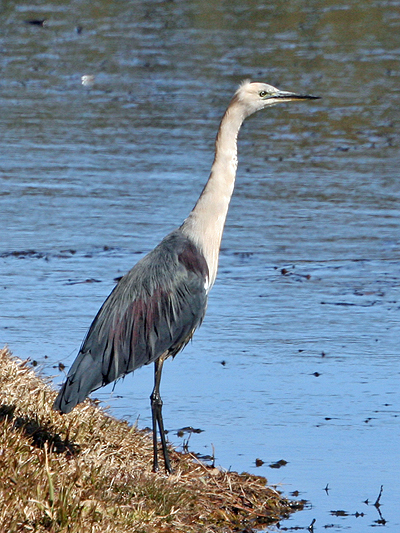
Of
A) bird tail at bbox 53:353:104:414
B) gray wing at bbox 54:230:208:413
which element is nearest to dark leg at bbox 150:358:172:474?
gray wing at bbox 54:230:208:413

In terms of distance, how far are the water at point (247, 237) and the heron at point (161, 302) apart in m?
0.71

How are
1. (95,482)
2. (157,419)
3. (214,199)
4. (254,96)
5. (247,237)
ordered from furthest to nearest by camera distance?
(247,237)
(254,96)
(214,199)
(157,419)
(95,482)

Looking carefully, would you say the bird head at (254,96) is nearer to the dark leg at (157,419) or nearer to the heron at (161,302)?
the heron at (161,302)

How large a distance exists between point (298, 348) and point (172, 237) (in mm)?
1690

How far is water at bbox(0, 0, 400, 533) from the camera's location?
20.5ft

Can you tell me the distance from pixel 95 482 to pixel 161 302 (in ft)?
3.89

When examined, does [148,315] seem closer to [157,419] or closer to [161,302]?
[161,302]

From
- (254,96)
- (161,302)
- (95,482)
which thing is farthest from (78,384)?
(254,96)

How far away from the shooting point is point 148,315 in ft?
18.9

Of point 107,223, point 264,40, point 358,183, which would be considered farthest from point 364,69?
point 107,223

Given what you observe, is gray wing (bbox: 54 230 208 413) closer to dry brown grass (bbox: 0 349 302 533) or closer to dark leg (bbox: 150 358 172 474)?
dark leg (bbox: 150 358 172 474)

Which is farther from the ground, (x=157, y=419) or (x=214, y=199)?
(x=214, y=199)

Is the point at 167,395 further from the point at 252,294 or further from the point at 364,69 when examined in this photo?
the point at 364,69

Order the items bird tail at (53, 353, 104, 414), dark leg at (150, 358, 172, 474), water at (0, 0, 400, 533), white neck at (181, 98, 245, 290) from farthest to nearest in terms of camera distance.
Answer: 1. water at (0, 0, 400, 533)
2. white neck at (181, 98, 245, 290)
3. dark leg at (150, 358, 172, 474)
4. bird tail at (53, 353, 104, 414)
